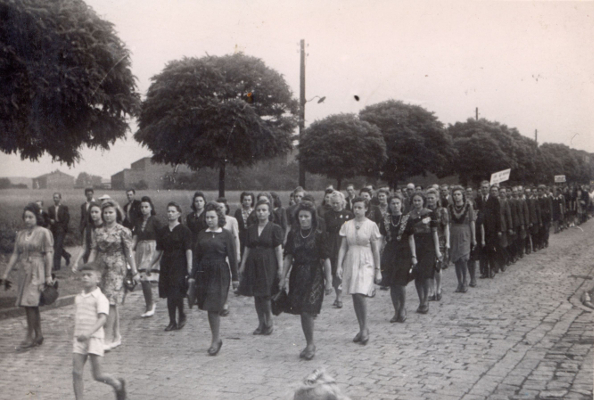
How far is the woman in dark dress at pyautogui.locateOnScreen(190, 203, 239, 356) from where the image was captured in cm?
688

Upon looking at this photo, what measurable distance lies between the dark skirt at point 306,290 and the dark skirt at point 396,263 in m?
1.92

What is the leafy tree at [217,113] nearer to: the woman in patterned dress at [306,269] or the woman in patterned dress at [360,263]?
the woman in patterned dress at [360,263]

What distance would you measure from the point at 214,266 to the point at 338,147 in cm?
1794

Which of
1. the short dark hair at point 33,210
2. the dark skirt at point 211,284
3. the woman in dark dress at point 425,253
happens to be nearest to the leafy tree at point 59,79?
the short dark hair at point 33,210

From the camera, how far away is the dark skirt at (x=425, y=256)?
9.12 metres

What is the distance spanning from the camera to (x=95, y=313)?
5.13m

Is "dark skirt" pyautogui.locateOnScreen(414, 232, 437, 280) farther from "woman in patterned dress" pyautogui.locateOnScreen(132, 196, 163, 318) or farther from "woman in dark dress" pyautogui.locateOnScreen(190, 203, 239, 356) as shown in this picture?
"woman in patterned dress" pyautogui.locateOnScreen(132, 196, 163, 318)

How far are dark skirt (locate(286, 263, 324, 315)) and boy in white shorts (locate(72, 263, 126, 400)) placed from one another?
2109 mm

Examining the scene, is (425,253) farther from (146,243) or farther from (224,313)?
(146,243)

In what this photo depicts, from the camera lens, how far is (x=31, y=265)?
7.25 meters

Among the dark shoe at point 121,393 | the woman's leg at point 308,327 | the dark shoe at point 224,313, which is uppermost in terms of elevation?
the woman's leg at point 308,327

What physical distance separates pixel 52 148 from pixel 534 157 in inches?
1986

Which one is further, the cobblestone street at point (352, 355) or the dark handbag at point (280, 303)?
the dark handbag at point (280, 303)

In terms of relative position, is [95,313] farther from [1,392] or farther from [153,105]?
[153,105]
